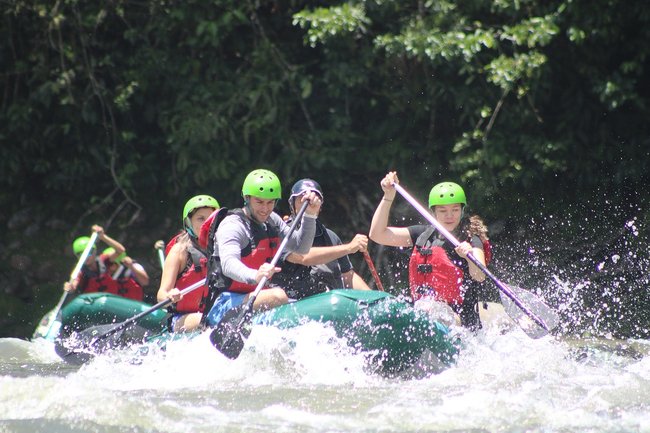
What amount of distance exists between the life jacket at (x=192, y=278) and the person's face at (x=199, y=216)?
11 cm

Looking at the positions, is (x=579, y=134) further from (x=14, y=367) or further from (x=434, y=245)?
(x=14, y=367)

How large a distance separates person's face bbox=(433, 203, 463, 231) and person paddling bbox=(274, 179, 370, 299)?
552 mm

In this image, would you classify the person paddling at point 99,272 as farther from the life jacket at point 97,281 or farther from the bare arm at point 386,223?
the bare arm at point 386,223

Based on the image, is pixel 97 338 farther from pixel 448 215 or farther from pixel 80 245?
pixel 80 245

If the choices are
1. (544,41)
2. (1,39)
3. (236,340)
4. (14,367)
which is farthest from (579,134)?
(1,39)

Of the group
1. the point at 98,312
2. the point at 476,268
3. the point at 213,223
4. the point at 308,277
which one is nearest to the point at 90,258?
the point at 98,312

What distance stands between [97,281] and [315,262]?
4.00 metres

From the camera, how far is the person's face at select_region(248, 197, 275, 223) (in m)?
7.30

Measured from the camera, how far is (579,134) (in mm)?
10406

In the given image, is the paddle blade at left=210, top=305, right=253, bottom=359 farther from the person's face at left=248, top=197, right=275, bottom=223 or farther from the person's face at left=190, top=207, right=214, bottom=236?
the person's face at left=190, top=207, right=214, bottom=236

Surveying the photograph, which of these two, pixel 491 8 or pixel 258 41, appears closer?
pixel 491 8

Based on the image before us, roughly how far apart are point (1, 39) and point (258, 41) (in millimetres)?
2907

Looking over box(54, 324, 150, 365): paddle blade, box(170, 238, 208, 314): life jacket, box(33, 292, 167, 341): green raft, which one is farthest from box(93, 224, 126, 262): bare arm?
box(170, 238, 208, 314): life jacket

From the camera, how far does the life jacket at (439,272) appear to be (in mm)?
7484
